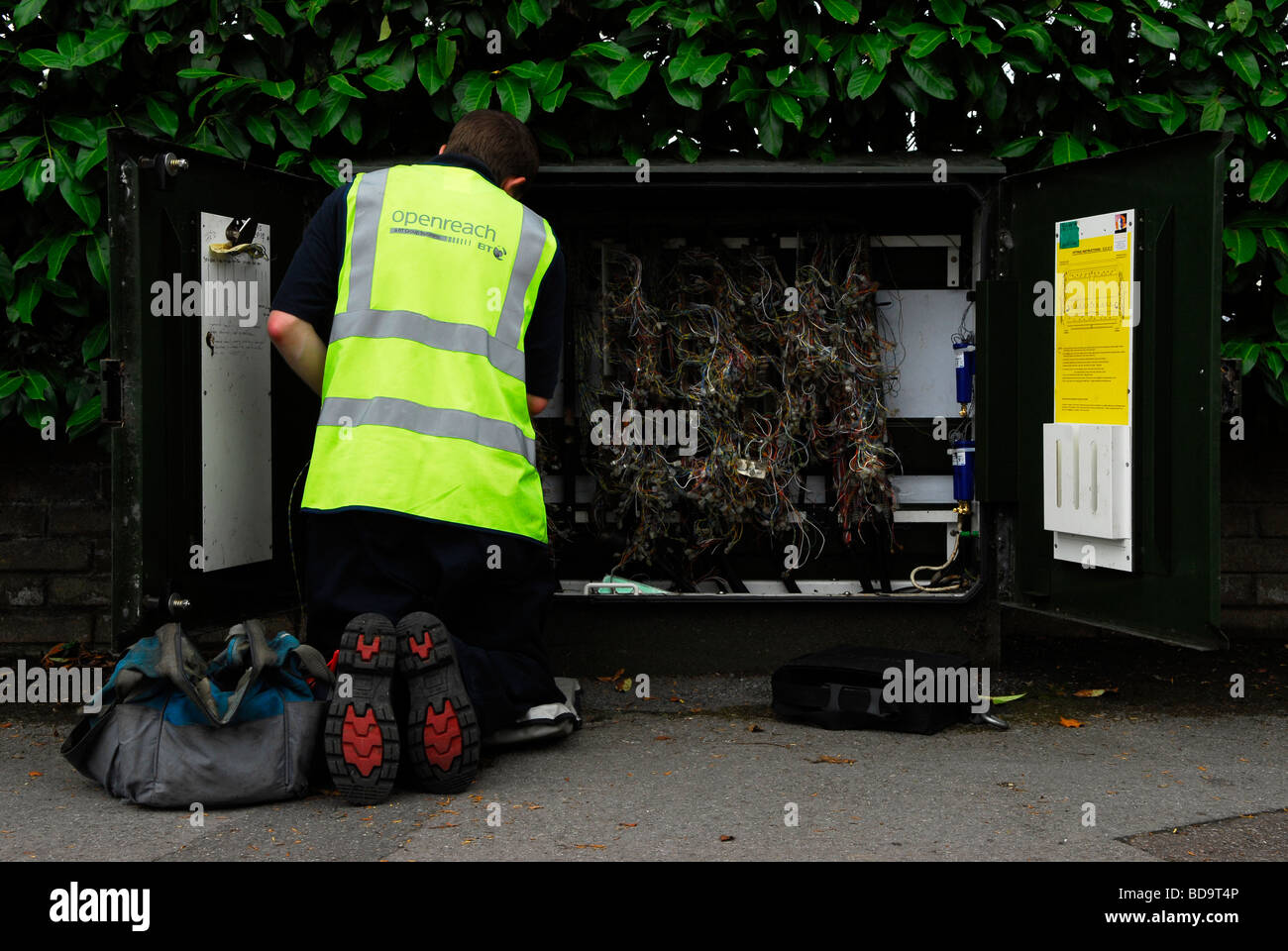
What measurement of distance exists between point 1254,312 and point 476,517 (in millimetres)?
3293

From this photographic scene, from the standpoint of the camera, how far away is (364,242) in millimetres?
3934

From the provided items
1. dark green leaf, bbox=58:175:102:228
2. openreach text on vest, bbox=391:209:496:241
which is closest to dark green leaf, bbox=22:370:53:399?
dark green leaf, bbox=58:175:102:228

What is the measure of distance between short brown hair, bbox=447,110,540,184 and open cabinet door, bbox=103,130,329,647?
0.91 m

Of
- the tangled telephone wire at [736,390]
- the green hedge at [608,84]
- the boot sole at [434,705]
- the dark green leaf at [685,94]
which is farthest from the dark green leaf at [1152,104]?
the boot sole at [434,705]

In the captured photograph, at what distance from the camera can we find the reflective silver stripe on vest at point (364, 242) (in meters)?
3.91

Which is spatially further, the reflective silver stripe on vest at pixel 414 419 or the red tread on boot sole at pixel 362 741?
the reflective silver stripe on vest at pixel 414 419

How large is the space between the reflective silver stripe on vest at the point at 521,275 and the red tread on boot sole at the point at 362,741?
123 centimetres

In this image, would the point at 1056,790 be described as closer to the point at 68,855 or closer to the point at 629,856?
the point at 629,856

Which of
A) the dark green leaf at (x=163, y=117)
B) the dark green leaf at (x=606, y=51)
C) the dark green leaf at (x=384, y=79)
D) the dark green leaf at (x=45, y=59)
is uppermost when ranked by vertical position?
the dark green leaf at (x=606, y=51)

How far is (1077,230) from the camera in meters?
4.87

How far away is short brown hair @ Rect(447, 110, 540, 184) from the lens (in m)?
4.24

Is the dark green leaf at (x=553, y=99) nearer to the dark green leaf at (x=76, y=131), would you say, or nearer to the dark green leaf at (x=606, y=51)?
the dark green leaf at (x=606, y=51)
